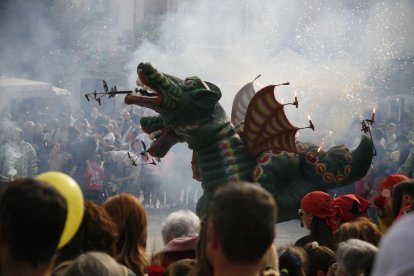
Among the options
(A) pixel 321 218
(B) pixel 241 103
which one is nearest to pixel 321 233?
(A) pixel 321 218

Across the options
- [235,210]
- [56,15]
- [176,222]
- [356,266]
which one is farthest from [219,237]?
[56,15]

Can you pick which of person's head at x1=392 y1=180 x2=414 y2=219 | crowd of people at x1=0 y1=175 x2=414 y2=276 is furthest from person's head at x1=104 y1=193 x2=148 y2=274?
person's head at x1=392 y1=180 x2=414 y2=219

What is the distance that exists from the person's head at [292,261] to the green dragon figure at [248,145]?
214cm

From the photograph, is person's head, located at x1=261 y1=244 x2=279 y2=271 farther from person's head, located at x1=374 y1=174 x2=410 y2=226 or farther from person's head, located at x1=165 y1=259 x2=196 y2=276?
person's head, located at x1=374 y1=174 x2=410 y2=226

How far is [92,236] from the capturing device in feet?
13.0

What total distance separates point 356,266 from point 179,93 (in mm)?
3126

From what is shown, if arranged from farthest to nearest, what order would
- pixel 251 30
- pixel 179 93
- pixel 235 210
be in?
pixel 251 30
pixel 179 93
pixel 235 210

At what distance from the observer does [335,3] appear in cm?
2094

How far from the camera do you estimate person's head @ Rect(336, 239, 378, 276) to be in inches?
146

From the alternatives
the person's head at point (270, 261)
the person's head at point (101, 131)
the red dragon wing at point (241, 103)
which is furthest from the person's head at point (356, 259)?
the person's head at point (101, 131)

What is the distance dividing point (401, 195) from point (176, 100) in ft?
6.05

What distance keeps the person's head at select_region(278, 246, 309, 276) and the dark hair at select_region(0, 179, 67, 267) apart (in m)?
1.70

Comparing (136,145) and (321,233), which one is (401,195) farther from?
(136,145)

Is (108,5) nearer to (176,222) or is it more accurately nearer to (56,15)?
(56,15)
